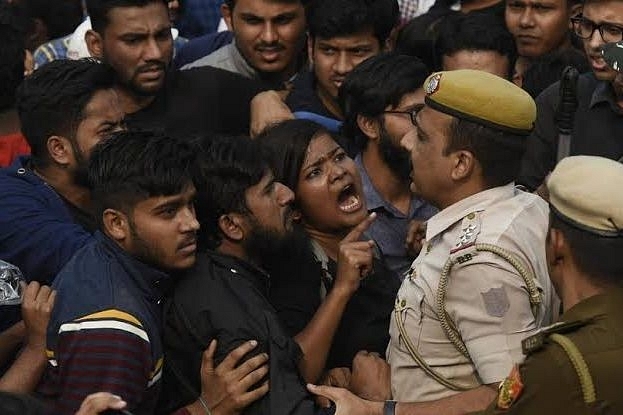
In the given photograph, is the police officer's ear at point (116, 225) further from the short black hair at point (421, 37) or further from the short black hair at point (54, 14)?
the short black hair at point (54, 14)

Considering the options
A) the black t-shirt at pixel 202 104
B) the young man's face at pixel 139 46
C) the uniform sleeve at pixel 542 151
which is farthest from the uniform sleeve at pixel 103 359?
the young man's face at pixel 139 46

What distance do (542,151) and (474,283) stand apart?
74.4 inches

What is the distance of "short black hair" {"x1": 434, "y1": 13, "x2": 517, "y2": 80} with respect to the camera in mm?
6148

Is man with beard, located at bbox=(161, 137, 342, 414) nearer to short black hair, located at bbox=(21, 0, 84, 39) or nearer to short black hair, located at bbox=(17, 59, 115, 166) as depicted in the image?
short black hair, located at bbox=(17, 59, 115, 166)

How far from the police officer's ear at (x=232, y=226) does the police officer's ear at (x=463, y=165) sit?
805 millimetres

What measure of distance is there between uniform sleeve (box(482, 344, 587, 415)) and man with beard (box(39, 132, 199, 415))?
1161 millimetres

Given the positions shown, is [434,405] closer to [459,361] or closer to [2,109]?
[459,361]

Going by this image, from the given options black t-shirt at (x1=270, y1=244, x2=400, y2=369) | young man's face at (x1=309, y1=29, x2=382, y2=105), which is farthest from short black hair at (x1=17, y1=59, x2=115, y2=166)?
young man's face at (x1=309, y1=29, x2=382, y2=105)

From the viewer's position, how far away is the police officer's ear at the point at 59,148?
478 cm

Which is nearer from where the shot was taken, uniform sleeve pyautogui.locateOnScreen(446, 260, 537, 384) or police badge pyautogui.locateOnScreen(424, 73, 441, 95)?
uniform sleeve pyautogui.locateOnScreen(446, 260, 537, 384)

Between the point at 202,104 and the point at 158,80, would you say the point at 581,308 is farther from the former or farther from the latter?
the point at 158,80

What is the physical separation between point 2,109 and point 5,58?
0.70 feet

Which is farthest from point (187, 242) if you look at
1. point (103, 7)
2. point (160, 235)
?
point (103, 7)

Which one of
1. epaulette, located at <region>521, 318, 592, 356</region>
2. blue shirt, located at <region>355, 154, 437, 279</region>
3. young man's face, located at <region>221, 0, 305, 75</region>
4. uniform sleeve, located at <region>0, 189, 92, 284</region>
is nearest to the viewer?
epaulette, located at <region>521, 318, 592, 356</region>
